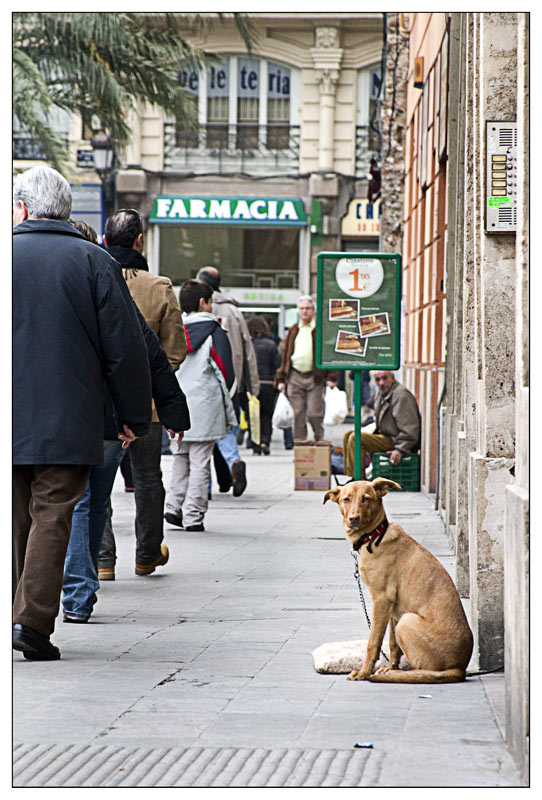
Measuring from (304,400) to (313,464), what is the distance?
337 centimetres

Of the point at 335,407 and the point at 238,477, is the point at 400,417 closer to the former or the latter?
the point at 238,477

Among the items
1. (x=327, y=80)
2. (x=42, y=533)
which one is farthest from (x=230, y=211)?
(x=42, y=533)

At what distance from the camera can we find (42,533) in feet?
17.8

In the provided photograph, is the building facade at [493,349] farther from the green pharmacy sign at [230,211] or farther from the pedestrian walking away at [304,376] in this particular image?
the green pharmacy sign at [230,211]

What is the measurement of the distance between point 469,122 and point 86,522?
3.11 meters

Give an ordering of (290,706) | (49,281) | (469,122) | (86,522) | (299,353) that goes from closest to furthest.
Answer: (290,706)
(49,281)
(86,522)
(469,122)
(299,353)

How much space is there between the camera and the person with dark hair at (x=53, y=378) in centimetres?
542

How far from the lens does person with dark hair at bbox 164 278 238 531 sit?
10102mm

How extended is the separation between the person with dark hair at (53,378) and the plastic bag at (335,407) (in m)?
11.4

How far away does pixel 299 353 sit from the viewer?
16562mm

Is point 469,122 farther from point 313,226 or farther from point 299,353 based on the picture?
point 313,226

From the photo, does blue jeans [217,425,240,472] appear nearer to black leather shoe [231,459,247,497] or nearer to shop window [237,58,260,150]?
black leather shoe [231,459,247,497]
